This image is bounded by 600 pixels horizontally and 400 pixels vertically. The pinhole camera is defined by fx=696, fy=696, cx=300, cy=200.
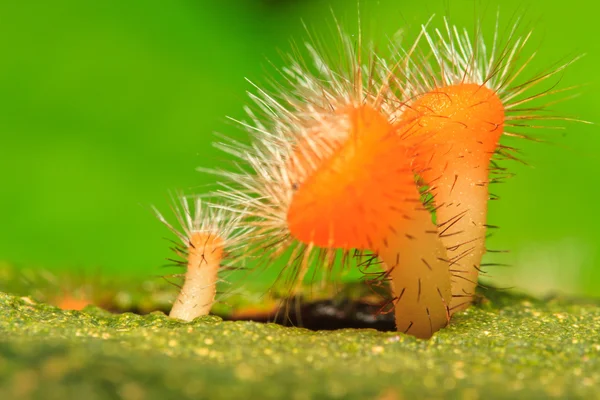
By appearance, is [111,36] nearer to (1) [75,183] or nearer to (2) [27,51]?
(2) [27,51]

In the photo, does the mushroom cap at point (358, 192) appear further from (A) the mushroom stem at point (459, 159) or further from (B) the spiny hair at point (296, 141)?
(A) the mushroom stem at point (459, 159)

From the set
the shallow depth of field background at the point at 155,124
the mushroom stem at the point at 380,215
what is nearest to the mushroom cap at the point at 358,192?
the mushroom stem at the point at 380,215

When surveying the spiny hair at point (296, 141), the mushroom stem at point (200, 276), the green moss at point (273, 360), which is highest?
the spiny hair at point (296, 141)

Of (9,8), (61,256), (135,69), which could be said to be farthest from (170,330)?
(9,8)

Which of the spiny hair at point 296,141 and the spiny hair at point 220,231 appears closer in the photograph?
the spiny hair at point 296,141

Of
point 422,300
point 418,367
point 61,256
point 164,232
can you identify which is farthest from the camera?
point 164,232

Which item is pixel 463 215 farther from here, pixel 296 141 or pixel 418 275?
pixel 296 141

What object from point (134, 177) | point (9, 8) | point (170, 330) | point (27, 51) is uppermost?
point (9, 8)
